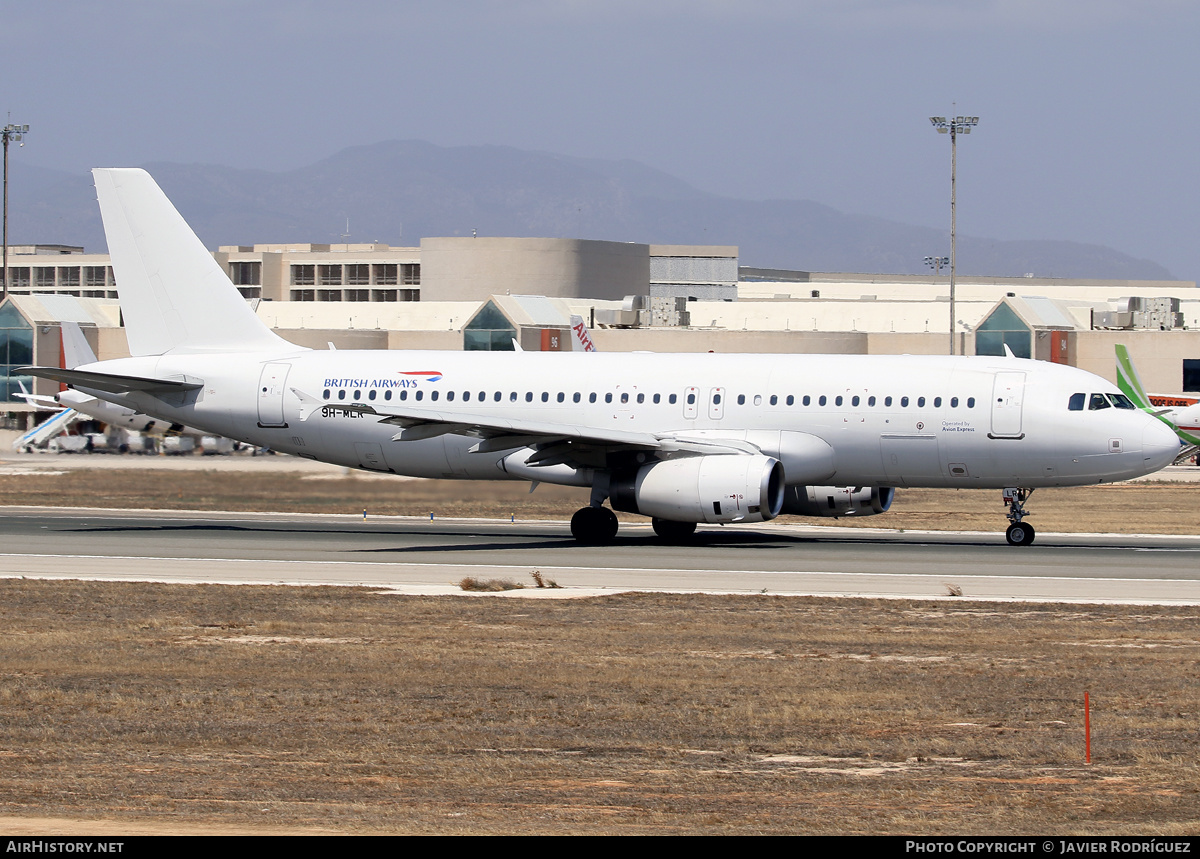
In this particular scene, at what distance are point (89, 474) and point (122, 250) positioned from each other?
627 inches

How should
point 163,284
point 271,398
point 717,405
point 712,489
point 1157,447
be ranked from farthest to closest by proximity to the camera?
point 163,284
point 271,398
point 717,405
point 1157,447
point 712,489

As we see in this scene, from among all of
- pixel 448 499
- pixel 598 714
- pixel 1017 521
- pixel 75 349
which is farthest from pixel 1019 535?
pixel 75 349

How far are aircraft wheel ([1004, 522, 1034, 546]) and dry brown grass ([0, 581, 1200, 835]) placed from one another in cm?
1104

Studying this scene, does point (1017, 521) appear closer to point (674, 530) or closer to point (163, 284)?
point (674, 530)

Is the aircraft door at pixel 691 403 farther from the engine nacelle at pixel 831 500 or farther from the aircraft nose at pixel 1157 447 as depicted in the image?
the aircraft nose at pixel 1157 447

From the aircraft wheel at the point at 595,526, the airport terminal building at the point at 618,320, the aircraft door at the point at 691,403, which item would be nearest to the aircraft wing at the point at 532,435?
the aircraft door at the point at 691,403

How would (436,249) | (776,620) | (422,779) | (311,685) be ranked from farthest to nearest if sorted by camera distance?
(436,249), (776,620), (311,685), (422,779)

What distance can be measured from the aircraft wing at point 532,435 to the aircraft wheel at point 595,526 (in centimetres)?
191

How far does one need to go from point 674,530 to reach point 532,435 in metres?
4.79

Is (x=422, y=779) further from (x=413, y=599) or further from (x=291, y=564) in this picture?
(x=291, y=564)

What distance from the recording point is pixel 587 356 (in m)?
39.4

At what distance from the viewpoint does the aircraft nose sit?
34.6 meters

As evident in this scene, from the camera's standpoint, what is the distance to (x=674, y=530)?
3784 cm
